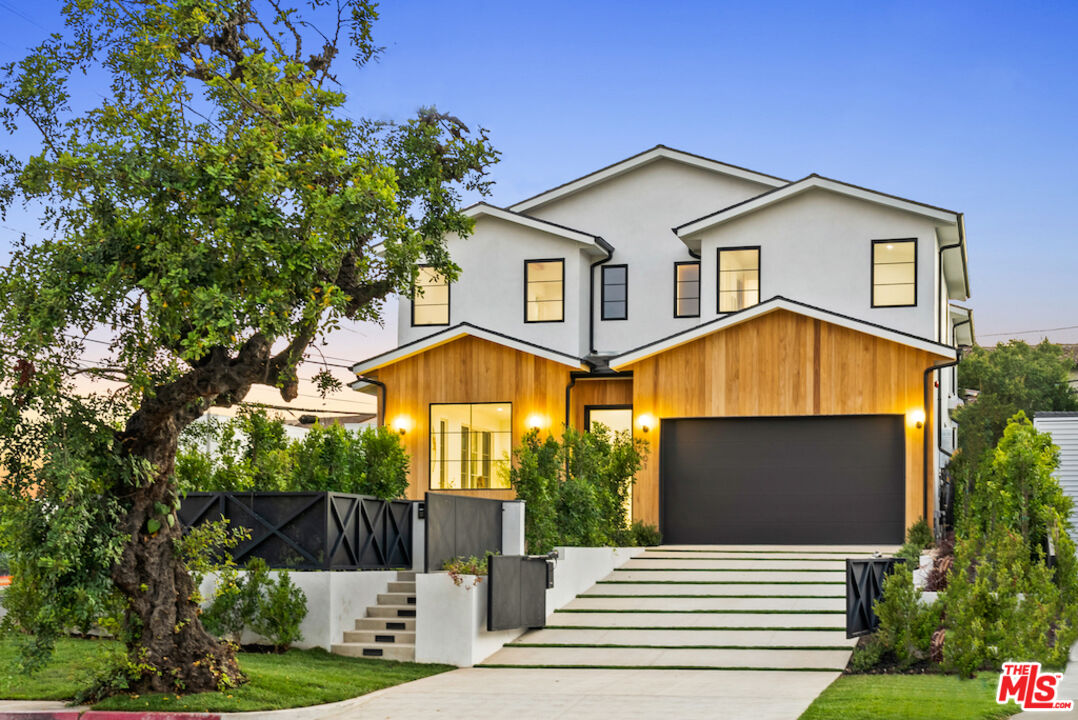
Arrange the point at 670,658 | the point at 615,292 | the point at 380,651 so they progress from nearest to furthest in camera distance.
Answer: the point at 670,658 → the point at 380,651 → the point at 615,292

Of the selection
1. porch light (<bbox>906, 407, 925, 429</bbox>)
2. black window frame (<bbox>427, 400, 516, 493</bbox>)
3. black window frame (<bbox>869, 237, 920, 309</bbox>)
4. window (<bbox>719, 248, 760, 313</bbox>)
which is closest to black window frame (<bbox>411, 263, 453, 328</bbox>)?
black window frame (<bbox>427, 400, 516, 493</bbox>)

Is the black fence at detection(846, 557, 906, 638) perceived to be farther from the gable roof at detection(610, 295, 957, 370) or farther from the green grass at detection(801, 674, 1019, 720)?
the gable roof at detection(610, 295, 957, 370)

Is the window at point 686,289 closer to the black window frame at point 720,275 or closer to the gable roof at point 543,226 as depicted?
the black window frame at point 720,275

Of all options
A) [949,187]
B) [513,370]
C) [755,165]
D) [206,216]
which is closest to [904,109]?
[755,165]

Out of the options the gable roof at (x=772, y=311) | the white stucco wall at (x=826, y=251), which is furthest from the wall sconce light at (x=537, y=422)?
the white stucco wall at (x=826, y=251)

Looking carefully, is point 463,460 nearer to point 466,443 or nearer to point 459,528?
point 466,443

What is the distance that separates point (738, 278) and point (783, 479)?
448 centimetres

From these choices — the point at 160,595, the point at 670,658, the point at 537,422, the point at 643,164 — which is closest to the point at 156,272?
the point at 160,595

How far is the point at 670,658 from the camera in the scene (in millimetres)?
13680

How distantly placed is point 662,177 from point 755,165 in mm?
2255

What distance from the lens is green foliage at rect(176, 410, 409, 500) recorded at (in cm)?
1670

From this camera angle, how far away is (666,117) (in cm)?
2522

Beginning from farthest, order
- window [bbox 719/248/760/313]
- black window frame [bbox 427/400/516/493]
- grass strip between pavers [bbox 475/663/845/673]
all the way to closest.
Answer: window [bbox 719/248/760/313]
black window frame [bbox 427/400/516/493]
grass strip between pavers [bbox 475/663/845/673]

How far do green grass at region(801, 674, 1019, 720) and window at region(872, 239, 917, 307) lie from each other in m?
11.8
